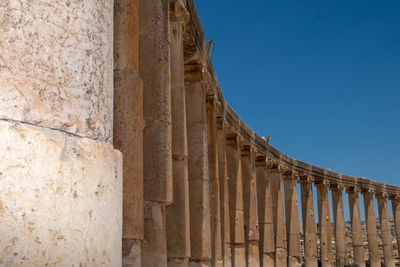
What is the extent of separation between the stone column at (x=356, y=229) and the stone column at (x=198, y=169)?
25199 mm

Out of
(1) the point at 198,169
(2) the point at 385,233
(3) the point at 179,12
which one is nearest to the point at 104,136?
(3) the point at 179,12

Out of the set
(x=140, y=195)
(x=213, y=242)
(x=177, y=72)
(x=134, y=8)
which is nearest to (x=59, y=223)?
(x=140, y=195)

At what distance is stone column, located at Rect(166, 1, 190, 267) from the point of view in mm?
13508

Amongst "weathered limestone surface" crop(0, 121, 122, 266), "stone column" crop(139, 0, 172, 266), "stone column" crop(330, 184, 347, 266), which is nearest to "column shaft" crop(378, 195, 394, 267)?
"stone column" crop(330, 184, 347, 266)

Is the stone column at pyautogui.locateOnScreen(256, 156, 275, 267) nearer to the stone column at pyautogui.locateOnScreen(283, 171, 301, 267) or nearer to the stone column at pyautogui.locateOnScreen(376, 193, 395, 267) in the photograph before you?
the stone column at pyautogui.locateOnScreen(283, 171, 301, 267)

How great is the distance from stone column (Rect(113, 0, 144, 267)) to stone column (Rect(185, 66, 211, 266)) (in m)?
7.95

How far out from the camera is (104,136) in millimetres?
4031

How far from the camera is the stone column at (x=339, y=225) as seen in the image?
127 ft

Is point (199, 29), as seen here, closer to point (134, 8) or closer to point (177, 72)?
point (177, 72)

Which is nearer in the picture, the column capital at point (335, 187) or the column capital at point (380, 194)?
the column capital at point (335, 187)

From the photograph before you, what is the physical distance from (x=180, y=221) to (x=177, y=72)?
13.5ft

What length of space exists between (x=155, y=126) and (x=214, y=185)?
413 inches

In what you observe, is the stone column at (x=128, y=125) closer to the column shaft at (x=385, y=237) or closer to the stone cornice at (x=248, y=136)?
the stone cornice at (x=248, y=136)

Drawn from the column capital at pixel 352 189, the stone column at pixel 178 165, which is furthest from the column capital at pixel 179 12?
the column capital at pixel 352 189
